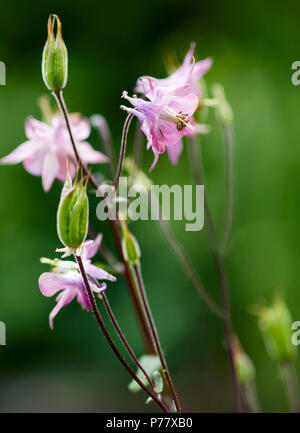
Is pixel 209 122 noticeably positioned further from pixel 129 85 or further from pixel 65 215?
pixel 65 215

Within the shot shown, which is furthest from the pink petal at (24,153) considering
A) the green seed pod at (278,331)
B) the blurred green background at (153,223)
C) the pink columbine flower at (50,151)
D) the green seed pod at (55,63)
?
the blurred green background at (153,223)

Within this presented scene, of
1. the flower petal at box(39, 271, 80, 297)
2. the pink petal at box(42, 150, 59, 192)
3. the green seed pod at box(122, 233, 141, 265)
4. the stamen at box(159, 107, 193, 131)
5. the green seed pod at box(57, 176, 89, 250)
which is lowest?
the flower petal at box(39, 271, 80, 297)

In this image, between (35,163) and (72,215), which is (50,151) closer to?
(35,163)

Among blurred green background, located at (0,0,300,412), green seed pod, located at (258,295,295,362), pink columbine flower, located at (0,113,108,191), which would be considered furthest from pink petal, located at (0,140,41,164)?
blurred green background, located at (0,0,300,412)

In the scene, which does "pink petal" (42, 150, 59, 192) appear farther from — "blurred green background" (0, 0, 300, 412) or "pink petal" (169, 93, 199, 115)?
"blurred green background" (0, 0, 300, 412)

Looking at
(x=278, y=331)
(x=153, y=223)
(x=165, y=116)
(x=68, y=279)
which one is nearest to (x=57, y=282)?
(x=68, y=279)
